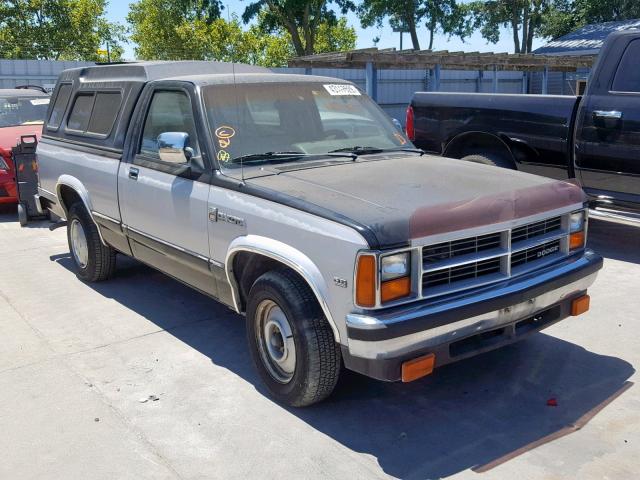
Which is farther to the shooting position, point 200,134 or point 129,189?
point 129,189

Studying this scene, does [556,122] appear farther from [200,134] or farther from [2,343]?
[2,343]

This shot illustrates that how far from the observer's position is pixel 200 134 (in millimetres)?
4590

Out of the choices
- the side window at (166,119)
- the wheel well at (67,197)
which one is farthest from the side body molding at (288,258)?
the wheel well at (67,197)

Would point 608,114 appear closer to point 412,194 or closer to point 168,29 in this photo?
point 412,194

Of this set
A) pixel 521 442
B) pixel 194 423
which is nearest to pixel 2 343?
pixel 194 423

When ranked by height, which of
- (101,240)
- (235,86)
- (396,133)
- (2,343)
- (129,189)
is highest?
(235,86)

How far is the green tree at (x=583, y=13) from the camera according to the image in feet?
137

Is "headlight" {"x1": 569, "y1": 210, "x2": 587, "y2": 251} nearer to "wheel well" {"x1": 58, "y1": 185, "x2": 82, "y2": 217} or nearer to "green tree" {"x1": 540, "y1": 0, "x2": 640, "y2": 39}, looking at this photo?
"wheel well" {"x1": 58, "y1": 185, "x2": 82, "y2": 217}

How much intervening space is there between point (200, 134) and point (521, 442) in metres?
2.71

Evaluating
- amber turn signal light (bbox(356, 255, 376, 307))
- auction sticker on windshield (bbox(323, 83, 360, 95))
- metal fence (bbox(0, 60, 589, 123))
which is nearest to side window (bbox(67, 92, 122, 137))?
auction sticker on windshield (bbox(323, 83, 360, 95))

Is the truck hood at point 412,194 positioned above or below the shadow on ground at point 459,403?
above

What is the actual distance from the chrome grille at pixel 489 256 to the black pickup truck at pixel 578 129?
10.2 ft

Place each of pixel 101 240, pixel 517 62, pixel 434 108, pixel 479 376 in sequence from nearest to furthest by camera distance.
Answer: pixel 479 376
pixel 101 240
pixel 434 108
pixel 517 62

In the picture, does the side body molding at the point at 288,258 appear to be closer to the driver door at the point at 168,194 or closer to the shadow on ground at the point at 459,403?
the driver door at the point at 168,194
